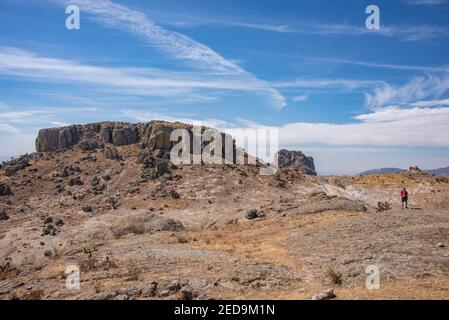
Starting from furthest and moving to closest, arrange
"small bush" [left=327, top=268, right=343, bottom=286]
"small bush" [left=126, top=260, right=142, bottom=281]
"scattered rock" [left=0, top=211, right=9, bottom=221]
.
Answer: "scattered rock" [left=0, top=211, right=9, bottom=221]
"small bush" [left=126, top=260, right=142, bottom=281]
"small bush" [left=327, top=268, right=343, bottom=286]

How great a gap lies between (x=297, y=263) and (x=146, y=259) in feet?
23.4

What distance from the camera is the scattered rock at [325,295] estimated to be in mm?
12609

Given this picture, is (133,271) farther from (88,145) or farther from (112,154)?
(88,145)

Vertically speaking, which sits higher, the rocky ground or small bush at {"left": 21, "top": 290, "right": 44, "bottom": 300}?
the rocky ground

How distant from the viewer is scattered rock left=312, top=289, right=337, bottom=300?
12.6m

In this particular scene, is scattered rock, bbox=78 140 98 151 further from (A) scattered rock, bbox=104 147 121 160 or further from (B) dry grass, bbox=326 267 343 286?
(B) dry grass, bbox=326 267 343 286

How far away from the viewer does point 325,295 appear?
41.6 feet

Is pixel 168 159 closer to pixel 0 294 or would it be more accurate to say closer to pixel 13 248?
pixel 13 248

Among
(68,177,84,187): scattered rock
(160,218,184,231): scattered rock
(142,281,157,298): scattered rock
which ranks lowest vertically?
(142,281,157,298): scattered rock

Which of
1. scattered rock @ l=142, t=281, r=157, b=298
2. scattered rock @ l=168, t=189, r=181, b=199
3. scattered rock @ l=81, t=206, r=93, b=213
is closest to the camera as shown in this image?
scattered rock @ l=142, t=281, r=157, b=298

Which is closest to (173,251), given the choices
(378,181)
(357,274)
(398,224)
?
(357,274)

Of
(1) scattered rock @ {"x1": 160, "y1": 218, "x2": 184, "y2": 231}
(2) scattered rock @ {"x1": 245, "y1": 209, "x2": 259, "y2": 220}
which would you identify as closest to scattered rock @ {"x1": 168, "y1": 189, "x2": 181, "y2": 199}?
(1) scattered rock @ {"x1": 160, "y1": 218, "x2": 184, "y2": 231}

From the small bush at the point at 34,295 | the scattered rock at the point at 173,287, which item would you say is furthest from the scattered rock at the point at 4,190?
the scattered rock at the point at 173,287

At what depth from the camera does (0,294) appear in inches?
598
